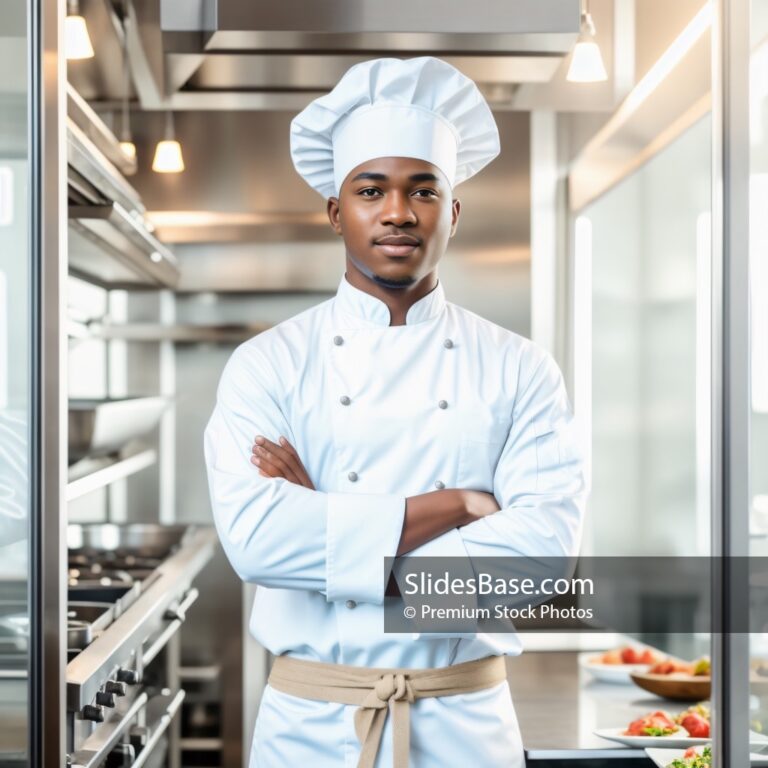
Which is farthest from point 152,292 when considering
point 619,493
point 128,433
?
point 619,493

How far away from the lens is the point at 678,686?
6.38ft

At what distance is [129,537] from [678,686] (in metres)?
1.58

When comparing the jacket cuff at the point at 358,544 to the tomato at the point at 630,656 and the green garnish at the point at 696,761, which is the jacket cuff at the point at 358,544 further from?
the tomato at the point at 630,656

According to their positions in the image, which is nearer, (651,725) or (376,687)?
(376,687)

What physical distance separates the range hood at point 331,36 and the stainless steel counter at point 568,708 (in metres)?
1.08

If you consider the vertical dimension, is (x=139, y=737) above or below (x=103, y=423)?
below

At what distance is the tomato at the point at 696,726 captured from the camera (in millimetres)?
1720

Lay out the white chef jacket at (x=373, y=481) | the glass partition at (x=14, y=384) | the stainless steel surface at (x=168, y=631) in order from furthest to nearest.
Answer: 1. the stainless steel surface at (x=168, y=631)
2. the white chef jacket at (x=373, y=481)
3. the glass partition at (x=14, y=384)

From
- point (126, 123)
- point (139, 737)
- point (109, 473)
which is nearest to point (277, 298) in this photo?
point (126, 123)

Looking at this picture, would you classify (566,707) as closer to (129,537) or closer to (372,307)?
(372,307)

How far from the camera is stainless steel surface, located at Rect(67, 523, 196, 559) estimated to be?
9.64 ft

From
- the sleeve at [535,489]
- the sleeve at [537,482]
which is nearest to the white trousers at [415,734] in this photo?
the sleeve at [535,489]

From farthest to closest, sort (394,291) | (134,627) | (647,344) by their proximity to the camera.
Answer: (647,344) → (134,627) → (394,291)

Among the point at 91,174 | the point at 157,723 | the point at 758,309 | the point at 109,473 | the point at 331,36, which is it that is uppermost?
the point at 331,36
